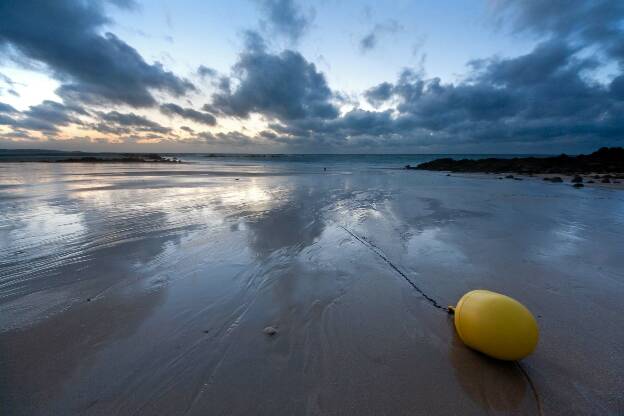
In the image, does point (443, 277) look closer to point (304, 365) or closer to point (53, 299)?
point (304, 365)

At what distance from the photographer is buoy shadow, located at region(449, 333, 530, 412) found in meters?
2.18

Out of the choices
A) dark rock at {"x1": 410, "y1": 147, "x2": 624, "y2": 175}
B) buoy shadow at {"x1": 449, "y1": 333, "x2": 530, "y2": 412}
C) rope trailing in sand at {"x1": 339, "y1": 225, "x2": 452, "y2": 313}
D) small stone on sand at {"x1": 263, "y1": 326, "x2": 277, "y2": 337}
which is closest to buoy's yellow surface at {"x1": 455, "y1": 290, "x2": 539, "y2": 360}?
buoy shadow at {"x1": 449, "y1": 333, "x2": 530, "y2": 412}

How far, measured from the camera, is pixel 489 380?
92.9 inches

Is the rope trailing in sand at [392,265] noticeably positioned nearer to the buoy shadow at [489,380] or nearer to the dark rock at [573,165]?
the buoy shadow at [489,380]

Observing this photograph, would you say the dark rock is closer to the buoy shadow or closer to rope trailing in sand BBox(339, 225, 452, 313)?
rope trailing in sand BBox(339, 225, 452, 313)

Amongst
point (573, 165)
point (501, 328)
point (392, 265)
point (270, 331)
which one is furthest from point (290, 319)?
point (573, 165)

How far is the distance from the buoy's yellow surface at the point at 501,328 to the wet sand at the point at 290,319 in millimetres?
225

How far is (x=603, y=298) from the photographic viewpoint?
3748mm

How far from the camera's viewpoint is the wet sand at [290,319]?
2219 millimetres

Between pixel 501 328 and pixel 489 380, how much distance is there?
0.48 m

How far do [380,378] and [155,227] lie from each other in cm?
668

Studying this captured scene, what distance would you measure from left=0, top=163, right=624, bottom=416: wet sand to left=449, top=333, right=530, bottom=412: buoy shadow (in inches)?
0.5

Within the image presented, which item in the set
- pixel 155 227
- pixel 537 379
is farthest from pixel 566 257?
pixel 155 227

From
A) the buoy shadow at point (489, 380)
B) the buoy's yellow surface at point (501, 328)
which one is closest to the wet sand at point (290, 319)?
the buoy shadow at point (489, 380)
